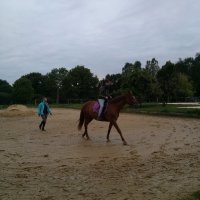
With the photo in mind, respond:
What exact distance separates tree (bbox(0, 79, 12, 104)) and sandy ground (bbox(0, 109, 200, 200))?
92006 millimetres

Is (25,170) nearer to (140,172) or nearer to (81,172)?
(81,172)

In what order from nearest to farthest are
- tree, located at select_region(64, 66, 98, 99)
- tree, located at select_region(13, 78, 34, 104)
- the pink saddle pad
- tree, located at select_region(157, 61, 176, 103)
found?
the pink saddle pad → tree, located at select_region(157, 61, 176, 103) → tree, located at select_region(13, 78, 34, 104) → tree, located at select_region(64, 66, 98, 99)

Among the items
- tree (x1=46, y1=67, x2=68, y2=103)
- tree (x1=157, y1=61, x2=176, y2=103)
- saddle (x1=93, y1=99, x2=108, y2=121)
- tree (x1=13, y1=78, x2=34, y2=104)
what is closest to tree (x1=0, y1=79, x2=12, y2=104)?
tree (x1=13, y1=78, x2=34, y2=104)

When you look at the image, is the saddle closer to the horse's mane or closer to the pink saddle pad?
the pink saddle pad

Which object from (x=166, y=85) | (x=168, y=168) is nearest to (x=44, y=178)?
(x=168, y=168)

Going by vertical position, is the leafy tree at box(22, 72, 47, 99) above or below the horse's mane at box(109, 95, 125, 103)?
above

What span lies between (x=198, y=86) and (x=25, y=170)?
87990 mm

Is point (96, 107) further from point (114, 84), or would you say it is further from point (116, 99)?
point (114, 84)

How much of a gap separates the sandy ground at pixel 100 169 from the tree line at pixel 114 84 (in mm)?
32519

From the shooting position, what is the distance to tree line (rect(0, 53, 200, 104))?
4913 cm

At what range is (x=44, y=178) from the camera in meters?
8.90

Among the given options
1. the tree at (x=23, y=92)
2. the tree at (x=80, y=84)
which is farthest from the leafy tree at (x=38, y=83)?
the tree at (x=23, y=92)

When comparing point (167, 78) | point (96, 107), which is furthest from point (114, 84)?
point (96, 107)

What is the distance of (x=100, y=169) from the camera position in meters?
10.0
